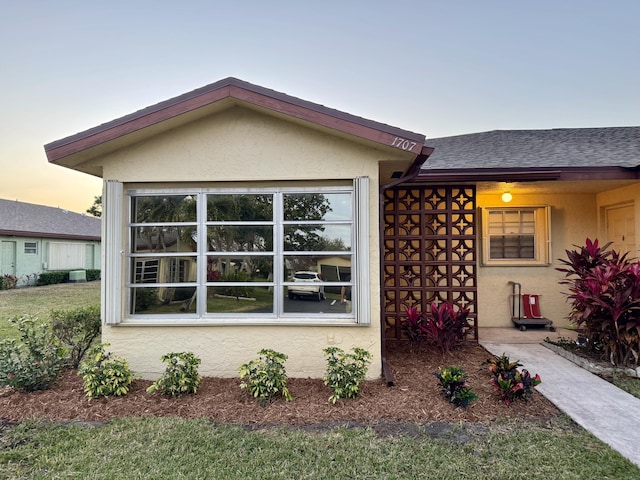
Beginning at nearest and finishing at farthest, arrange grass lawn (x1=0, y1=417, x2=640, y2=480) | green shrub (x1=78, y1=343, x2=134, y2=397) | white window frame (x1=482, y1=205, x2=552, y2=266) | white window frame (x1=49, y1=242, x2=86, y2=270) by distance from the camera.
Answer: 1. grass lawn (x1=0, y1=417, x2=640, y2=480)
2. green shrub (x1=78, y1=343, x2=134, y2=397)
3. white window frame (x1=482, y1=205, x2=552, y2=266)
4. white window frame (x1=49, y1=242, x2=86, y2=270)

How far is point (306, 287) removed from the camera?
471 centimetres

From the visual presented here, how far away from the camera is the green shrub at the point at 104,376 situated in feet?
13.2

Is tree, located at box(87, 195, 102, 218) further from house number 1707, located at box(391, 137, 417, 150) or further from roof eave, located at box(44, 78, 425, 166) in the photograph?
house number 1707, located at box(391, 137, 417, 150)

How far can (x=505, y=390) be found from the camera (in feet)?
12.6

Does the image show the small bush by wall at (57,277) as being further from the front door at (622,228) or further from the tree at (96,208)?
the tree at (96,208)

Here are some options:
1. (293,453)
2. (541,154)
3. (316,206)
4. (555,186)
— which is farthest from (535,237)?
(293,453)

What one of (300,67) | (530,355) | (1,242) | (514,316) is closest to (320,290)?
(530,355)

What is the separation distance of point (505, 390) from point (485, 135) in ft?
26.3

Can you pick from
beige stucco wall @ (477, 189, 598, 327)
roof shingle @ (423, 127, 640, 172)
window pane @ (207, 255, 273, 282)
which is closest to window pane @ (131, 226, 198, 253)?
window pane @ (207, 255, 273, 282)

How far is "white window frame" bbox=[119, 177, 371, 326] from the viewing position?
4492 millimetres

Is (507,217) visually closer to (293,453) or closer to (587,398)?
(587,398)

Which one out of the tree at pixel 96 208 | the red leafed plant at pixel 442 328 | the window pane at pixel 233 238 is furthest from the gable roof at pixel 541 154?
the tree at pixel 96 208

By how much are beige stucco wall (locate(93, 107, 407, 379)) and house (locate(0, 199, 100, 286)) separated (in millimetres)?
17971

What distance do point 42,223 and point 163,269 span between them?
21663 mm
